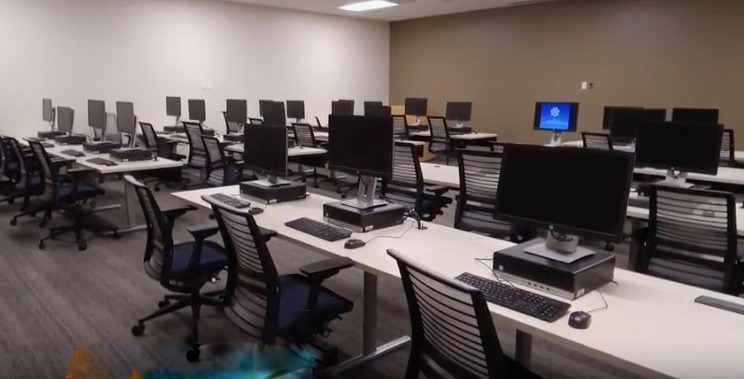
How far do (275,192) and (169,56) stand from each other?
6.84 meters

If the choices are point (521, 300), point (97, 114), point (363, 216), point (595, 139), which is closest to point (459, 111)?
point (595, 139)

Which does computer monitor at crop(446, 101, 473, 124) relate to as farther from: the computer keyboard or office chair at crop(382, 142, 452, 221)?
the computer keyboard

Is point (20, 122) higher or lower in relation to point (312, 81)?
lower

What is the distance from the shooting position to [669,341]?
1.58 metres


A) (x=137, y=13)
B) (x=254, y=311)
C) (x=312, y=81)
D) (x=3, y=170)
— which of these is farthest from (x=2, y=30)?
(x=254, y=311)

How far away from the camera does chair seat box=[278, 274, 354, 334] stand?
2299 millimetres

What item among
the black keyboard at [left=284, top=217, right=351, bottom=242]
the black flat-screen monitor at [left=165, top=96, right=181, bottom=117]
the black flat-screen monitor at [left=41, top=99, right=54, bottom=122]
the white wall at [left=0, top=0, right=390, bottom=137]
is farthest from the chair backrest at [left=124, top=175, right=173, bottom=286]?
the white wall at [left=0, top=0, right=390, bottom=137]

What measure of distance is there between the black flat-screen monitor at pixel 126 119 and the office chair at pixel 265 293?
4.20m

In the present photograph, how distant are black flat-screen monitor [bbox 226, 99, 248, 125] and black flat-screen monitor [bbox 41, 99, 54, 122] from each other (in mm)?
2471

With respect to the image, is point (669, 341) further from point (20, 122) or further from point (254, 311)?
point (20, 122)

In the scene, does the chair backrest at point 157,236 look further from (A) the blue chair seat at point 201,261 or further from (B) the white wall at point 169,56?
(B) the white wall at point 169,56

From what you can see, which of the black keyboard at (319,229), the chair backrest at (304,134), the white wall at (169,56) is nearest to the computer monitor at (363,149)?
the black keyboard at (319,229)

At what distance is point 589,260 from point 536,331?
19.6 inches

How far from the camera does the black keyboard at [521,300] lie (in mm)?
1763
